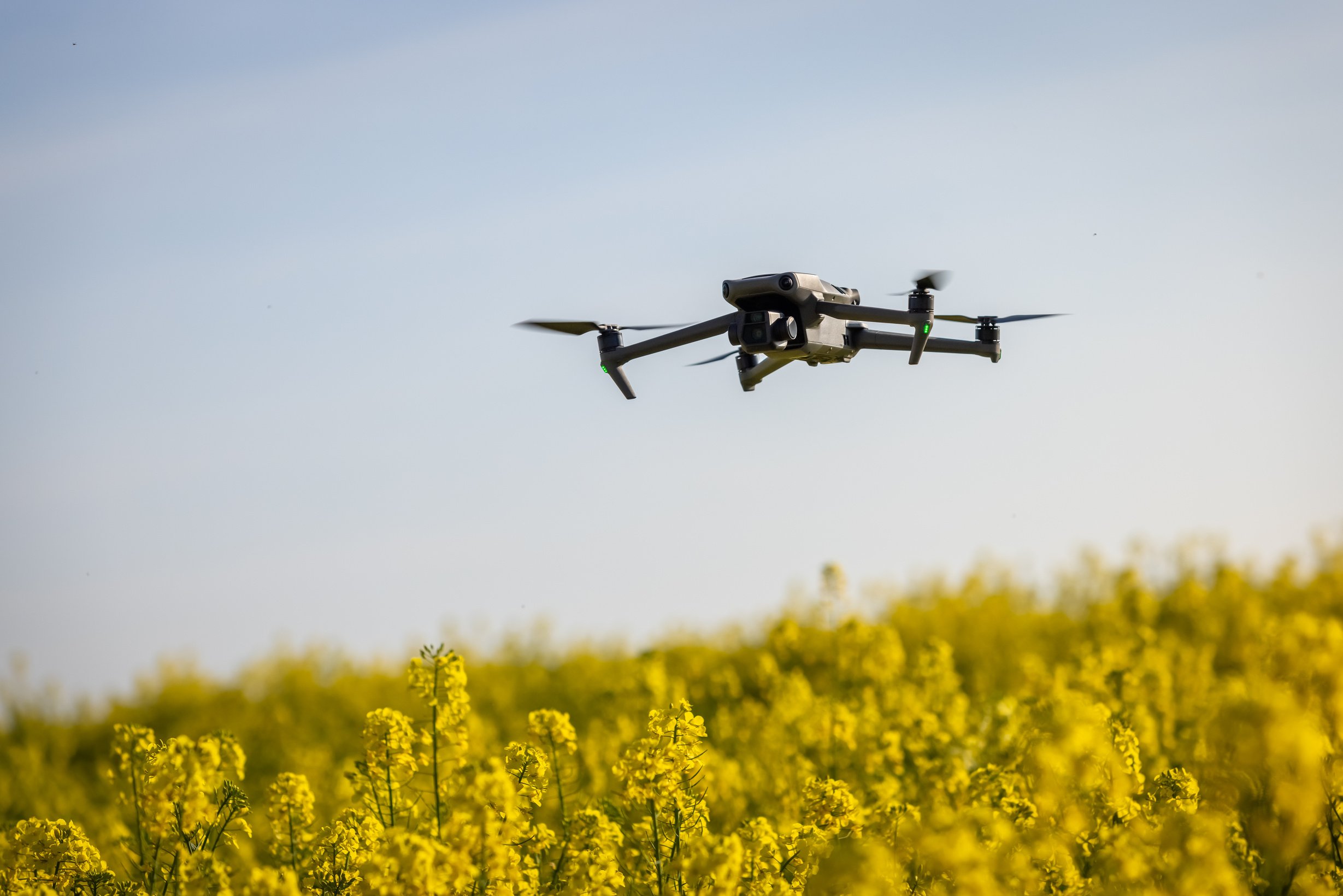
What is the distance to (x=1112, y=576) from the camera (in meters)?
25.9

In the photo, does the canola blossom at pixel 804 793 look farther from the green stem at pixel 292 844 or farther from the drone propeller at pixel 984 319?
the drone propeller at pixel 984 319

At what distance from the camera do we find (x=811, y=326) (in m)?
5.92

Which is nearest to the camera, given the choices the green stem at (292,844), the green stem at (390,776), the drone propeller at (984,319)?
the drone propeller at (984,319)

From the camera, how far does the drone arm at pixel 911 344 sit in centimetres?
608

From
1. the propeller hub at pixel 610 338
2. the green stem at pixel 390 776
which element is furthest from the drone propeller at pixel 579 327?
the green stem at pixel 390 776

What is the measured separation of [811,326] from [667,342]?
80 centimetres

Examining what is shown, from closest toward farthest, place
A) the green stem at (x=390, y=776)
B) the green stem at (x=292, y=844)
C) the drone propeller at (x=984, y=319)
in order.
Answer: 1. the drone propeller at (x=984, y=319)
2. the green stem at (x=390, y=776)
3. the green stem at (x=292, y=844)

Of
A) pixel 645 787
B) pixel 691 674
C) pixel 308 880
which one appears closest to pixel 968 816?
pixel 645 787

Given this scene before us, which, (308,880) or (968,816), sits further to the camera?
(308,880)

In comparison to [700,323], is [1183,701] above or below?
below

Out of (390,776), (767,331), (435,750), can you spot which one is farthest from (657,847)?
(767,331)

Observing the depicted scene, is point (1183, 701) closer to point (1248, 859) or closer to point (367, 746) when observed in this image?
point (1248, 859)

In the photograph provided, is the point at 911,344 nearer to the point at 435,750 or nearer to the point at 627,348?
the point at 627,348

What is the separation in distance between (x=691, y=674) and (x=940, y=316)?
12063 millimetres
